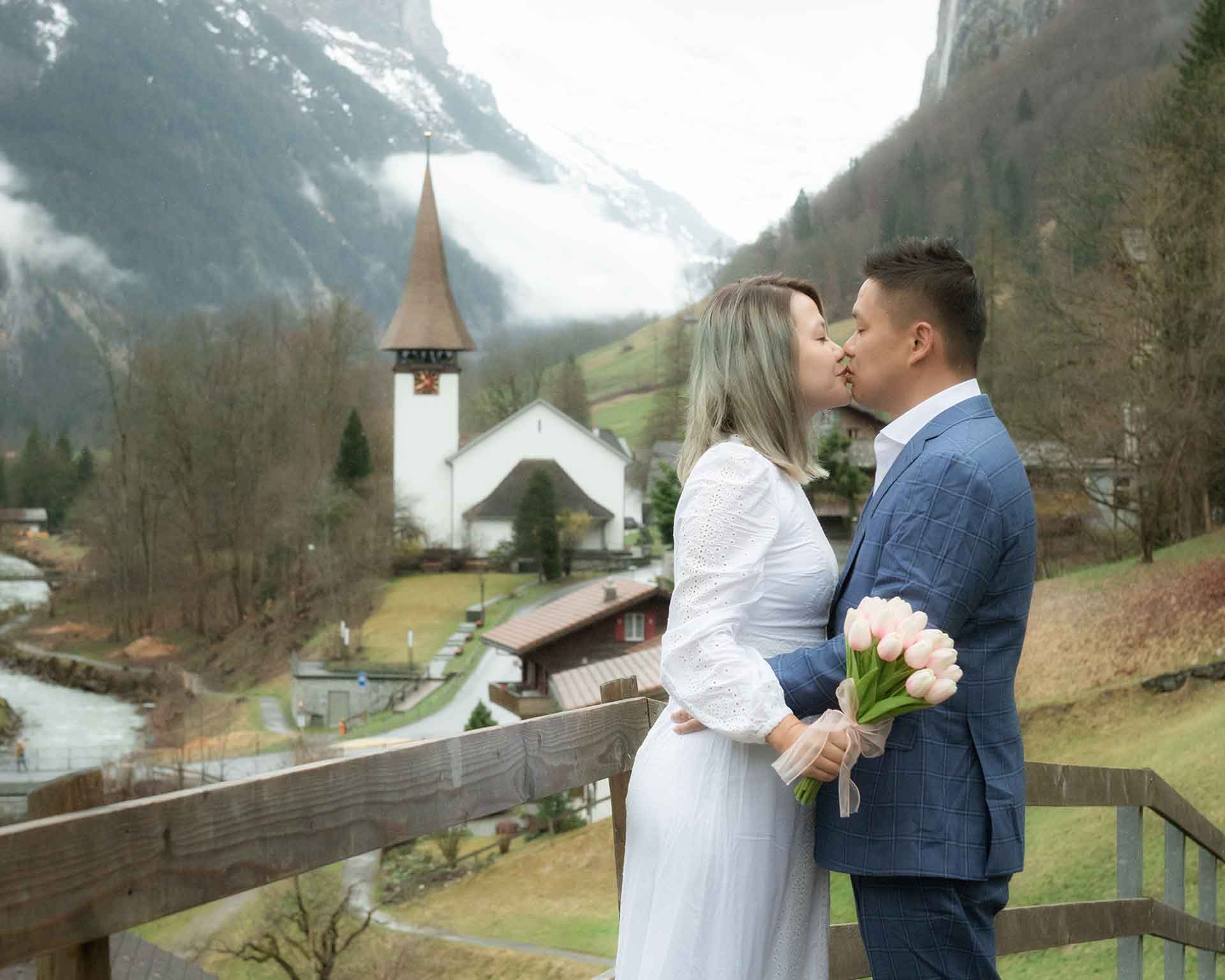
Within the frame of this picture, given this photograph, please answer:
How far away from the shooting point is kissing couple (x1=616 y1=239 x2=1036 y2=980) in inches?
76.9

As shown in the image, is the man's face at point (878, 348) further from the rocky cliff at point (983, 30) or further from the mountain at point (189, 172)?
the rocky cliff at point (983, 30)

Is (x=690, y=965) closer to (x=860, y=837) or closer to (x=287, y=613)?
(x=860, y=837)

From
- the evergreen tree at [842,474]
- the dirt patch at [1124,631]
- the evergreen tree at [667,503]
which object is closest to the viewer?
the dirt patch at [1124,631]

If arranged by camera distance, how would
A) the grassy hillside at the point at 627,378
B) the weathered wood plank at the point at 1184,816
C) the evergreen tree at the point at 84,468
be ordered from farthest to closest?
the grassy hillside at the point at 627,378
the evergreen tree at the point at 84,468
the weathered wood plank at the point at 1184,816

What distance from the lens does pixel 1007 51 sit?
247 ft

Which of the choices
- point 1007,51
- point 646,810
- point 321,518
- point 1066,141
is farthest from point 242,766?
point 1007,51

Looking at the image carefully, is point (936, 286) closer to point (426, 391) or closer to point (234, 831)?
point (234, 831)

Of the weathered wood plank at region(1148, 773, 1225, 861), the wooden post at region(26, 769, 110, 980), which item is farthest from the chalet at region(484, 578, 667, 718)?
the wooden post at region(26, 769, 110, 980)

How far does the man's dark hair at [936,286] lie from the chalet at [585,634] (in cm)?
2155

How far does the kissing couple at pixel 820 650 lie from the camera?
1.95 m

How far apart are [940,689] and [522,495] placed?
5082cm

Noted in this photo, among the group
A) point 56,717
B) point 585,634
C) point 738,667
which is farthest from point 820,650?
point 56,717

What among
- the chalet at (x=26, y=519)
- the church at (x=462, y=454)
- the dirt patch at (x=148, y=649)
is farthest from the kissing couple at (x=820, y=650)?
the church at (x=462, y=454)

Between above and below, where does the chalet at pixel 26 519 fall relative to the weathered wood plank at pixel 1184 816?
below
